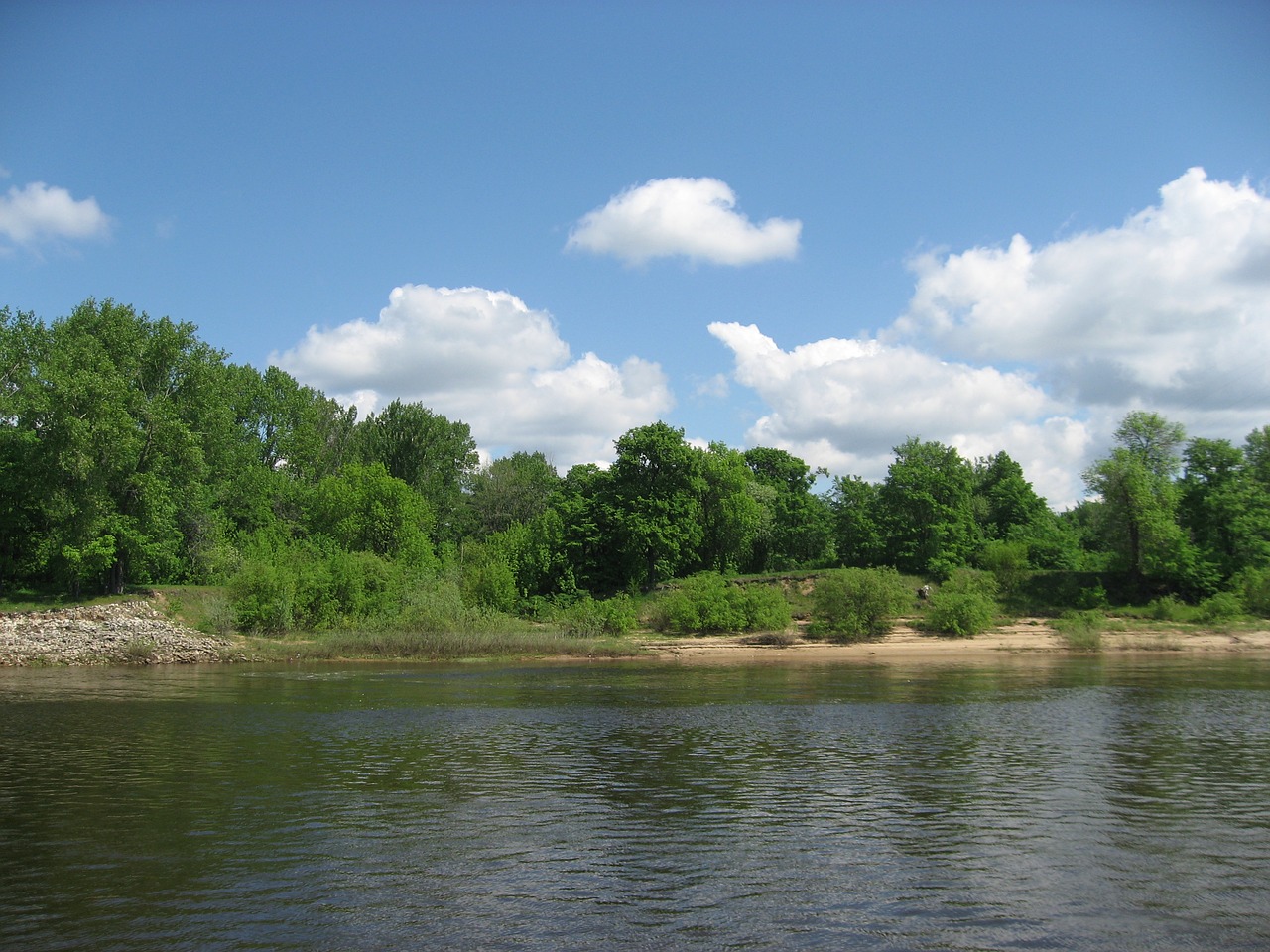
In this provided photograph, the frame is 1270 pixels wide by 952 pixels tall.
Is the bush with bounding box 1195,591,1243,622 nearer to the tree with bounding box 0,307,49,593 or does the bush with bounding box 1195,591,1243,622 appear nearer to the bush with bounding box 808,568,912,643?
the bush with bounding box 808,568,912,643

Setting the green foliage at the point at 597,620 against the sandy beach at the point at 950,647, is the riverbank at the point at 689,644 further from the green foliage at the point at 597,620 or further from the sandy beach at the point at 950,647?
the green foliage at the point at 597,620

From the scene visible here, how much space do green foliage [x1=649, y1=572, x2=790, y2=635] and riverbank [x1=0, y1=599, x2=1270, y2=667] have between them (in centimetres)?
132

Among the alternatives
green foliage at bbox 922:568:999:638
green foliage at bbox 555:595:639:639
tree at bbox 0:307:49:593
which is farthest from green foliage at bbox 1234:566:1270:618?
tree at bbox 0:307:49:593

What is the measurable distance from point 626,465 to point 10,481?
39790 millimetres

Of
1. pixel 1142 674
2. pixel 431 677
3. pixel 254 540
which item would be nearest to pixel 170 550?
pixel 254 540

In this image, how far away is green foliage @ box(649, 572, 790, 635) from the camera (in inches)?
2211

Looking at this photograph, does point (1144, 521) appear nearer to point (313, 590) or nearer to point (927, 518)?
point (927, 518)

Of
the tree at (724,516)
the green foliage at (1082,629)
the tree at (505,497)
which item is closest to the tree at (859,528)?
the tree at (724,516)

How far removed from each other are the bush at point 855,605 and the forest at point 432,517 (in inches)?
323

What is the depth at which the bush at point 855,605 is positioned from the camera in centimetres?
5378

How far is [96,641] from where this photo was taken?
46.2m

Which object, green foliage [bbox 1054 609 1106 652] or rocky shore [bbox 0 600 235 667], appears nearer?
rocky shore [bbox 0 600 235 667]

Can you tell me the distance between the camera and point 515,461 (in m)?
118

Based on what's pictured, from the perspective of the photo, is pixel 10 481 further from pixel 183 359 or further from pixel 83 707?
pixel 83 707
